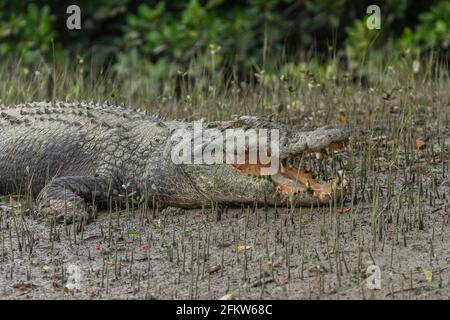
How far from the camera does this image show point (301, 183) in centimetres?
625

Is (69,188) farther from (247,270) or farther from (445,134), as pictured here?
(445,134)

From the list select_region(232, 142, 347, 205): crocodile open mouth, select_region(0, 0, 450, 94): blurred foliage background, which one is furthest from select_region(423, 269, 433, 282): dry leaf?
select_region(0, 0, 450, 94): blurred foliage background

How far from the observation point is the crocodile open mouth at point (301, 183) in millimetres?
6129

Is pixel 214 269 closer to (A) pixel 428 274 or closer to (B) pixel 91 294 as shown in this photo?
(B) pixel 91 294

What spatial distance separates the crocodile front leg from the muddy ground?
0.37 feet

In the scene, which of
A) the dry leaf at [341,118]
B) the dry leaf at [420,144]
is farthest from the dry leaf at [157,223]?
the dry leaf at [341,118]

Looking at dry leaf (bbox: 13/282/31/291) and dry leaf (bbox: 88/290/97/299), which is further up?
dry leaf (bbox: 13/282/31/291)

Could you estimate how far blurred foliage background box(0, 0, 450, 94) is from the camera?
11812 mm

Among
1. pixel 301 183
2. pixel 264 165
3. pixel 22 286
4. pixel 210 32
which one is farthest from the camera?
pixel 210 32

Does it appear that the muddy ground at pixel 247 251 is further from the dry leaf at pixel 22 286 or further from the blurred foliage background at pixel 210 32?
the blurred foliage background at pixel 210 32

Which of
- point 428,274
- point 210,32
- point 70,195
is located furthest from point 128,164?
point 210,32

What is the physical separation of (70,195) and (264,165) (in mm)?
1381

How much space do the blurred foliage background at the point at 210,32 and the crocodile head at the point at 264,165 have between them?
15.7 ft

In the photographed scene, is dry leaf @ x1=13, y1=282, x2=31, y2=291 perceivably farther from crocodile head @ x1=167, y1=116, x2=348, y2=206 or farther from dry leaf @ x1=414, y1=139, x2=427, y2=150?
dry leaf @ x1=414, y1=139, x2=427, y2=150
